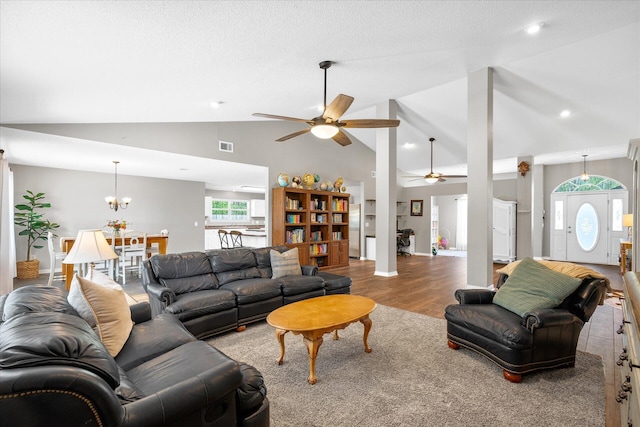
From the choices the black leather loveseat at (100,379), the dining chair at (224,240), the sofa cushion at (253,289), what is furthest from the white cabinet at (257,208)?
the black leather loveseat at (100,379)

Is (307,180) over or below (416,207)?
over

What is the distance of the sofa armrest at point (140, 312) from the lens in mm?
2463

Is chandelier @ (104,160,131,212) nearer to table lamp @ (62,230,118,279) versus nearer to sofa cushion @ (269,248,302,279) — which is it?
table lamp @ (62,230,118,279)

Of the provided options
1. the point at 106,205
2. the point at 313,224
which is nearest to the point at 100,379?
the point at 313,224

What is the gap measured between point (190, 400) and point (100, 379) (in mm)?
371

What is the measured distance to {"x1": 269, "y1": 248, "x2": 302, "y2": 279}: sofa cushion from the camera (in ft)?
13.7

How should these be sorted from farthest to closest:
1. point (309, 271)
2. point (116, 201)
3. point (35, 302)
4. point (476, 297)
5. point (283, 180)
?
1. point (116, 201)
2. point (283, 180)
3. point (309, 271)
4. point (476, 297)
5. point (35, 302)

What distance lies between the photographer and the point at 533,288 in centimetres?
266

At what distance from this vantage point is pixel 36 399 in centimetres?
96

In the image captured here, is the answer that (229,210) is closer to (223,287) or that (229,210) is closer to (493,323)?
(223,287)

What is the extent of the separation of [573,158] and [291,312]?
29.1ft

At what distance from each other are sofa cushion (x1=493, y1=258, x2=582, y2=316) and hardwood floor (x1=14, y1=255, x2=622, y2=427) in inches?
26.7

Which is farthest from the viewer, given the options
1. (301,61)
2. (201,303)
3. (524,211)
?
(524,211)

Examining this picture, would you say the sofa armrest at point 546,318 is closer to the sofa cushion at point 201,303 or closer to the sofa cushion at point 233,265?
the sofa cushion at point 201,303
